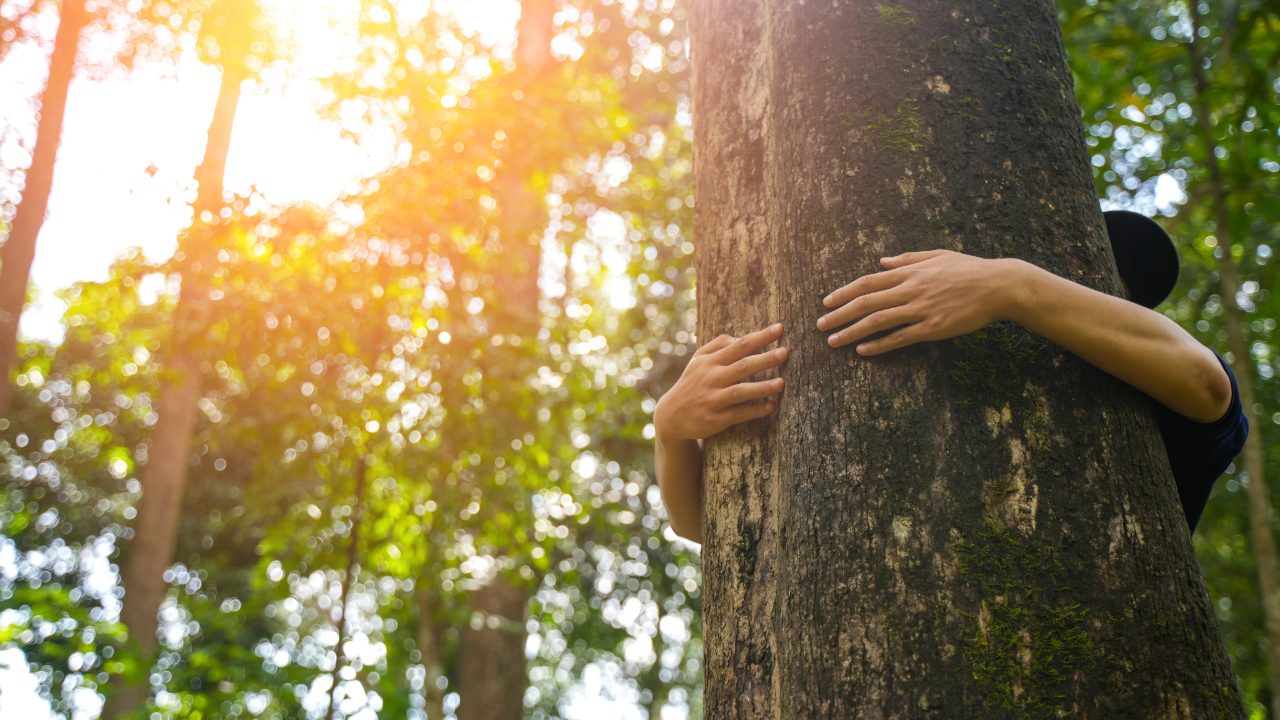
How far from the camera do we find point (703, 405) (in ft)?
4.94

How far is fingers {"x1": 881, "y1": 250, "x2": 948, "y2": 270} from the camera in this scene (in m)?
1.20

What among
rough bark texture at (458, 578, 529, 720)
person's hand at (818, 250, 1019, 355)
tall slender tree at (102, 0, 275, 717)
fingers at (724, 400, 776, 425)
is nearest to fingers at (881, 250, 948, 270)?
person's hand at (818, 250, 1019, 355)

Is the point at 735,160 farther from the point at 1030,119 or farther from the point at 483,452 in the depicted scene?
the point at 483,452

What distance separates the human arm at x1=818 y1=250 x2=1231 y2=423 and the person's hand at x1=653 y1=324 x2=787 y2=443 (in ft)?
0.64

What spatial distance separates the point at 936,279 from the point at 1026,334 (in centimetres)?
21

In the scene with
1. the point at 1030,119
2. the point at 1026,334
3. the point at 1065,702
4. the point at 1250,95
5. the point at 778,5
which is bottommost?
the point at 1065,702

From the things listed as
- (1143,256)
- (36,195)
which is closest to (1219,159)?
(1143,256)

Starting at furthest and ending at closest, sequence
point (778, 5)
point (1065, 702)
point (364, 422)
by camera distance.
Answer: point (364, 422) → point (778, 5) → point (1065, 702)

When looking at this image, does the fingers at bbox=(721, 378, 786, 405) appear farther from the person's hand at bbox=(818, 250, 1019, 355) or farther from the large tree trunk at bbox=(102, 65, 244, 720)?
the large tree trunk at bbox=(102, 65, 244, 720)

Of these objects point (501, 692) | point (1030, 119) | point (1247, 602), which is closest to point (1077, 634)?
point (1030, 119)

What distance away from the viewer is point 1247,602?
9.92 m

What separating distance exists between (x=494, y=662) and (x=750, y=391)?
7.01m

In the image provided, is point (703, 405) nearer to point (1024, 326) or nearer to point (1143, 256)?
point (1024, 326)

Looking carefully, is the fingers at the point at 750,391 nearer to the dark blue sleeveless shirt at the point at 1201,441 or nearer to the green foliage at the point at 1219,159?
the dark blue sleeveless shirt at the point at 1201,441
